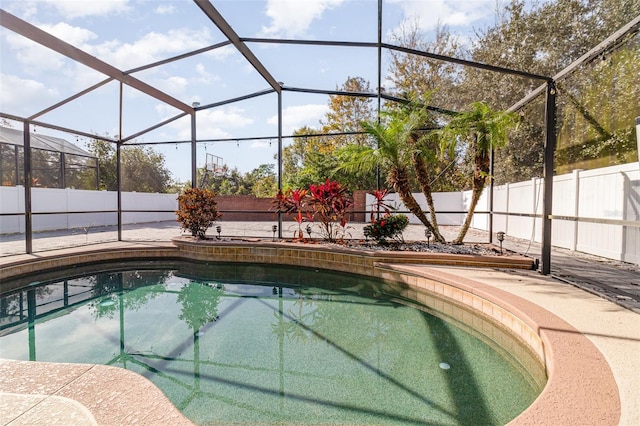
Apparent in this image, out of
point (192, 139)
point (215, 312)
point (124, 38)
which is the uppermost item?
point (124, 38)

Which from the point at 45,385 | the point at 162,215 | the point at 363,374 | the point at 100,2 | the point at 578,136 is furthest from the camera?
the point at 162,215

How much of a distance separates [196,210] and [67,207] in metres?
7.24

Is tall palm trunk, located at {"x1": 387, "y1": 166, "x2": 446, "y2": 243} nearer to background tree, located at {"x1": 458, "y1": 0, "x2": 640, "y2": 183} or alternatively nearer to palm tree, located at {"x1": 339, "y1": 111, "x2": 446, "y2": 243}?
palm tree, located at {"x1": 339, "y1": 111, "x2": 446, "y2": 243}

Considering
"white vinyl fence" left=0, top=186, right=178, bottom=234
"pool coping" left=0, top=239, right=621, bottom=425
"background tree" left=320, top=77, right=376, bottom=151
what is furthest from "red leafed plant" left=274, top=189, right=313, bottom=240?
"background tree" left=320, top=77, right=376, bottom=151

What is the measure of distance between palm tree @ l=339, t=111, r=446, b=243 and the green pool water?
201cm

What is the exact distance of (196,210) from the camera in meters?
6.96

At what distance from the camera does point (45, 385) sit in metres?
1.80

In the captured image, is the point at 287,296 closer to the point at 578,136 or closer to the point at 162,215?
the point at 578,136

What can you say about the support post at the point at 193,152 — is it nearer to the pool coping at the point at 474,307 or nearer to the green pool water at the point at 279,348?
the pool coping at the point at 474,307

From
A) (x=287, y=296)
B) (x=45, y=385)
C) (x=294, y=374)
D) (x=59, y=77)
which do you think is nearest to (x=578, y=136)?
(x=287, y=296)

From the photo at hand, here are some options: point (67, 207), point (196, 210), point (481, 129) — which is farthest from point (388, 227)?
point (67, 207)

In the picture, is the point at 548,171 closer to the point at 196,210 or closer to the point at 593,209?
the point at 593,209

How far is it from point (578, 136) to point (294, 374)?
760 cm

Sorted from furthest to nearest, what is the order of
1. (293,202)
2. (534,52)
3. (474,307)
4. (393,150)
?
(534,52)
(293,202)
(393,150)
(474,307)
